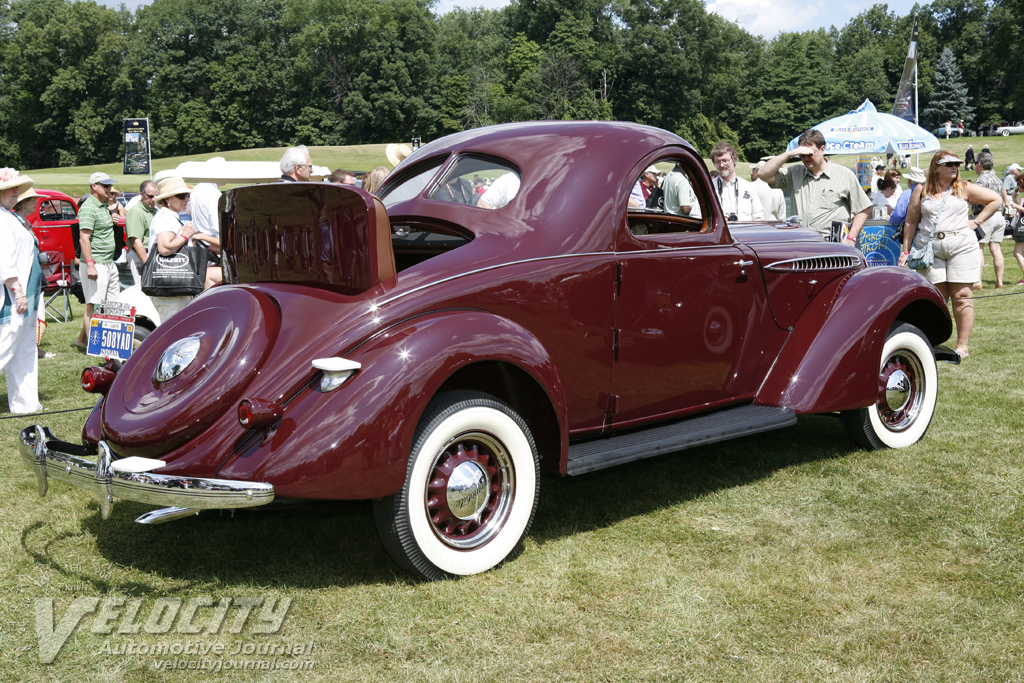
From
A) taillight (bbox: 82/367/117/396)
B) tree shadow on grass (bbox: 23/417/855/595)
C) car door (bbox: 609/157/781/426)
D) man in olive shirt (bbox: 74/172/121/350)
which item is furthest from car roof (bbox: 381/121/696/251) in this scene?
man in olive shirt (bbox: 74/172/121/350)

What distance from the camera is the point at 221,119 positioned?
80188 millimetres

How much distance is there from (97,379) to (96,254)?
23.9 ft

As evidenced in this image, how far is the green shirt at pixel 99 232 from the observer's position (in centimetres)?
1063

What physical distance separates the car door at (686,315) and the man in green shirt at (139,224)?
6285 mm

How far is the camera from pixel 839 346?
529 centimetres

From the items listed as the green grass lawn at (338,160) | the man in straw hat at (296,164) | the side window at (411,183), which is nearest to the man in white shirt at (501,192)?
the side window at (411,183)

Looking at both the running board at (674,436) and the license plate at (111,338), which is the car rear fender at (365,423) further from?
the license plate at (111,338)

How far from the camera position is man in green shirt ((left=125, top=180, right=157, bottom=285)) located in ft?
31.3

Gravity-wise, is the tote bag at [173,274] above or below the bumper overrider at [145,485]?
above

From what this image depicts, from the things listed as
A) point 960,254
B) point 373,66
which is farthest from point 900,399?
point 373,66

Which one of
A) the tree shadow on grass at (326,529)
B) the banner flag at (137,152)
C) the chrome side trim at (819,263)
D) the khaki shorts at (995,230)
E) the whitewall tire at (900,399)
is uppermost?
the banner flag at (137,152)

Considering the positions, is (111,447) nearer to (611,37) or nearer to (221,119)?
(221,119)

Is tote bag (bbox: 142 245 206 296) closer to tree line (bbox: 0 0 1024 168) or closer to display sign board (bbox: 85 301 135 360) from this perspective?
display sign board (bbox: 85 301 135 360)

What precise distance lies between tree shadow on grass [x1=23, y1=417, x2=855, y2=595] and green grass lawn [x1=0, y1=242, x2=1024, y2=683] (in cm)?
2
